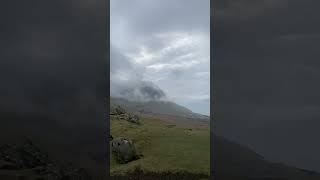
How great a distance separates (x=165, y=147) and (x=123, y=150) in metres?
5.56

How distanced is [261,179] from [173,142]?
17.2 meters

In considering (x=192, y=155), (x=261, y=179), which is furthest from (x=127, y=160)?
(x=261, y=179)

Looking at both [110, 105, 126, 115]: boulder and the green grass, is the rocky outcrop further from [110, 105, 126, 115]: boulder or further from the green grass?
[110, 105, 126, 115]: boulder

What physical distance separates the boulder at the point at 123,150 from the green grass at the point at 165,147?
0.69 metres

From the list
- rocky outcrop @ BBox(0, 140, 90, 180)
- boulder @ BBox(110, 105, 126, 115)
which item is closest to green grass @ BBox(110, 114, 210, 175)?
boulder @ BBox(110, 105, 126, 115)

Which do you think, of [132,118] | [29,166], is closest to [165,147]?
[132,118]

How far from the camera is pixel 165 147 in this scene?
55.1 m

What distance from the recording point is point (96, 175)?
3512 centimetres

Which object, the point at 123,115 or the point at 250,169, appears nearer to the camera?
the point at 250,169

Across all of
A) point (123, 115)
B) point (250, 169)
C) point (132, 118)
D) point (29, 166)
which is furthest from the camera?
point (123, 115)

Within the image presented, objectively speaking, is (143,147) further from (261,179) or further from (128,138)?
(261,179)

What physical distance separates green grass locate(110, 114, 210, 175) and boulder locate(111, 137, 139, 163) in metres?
0.69

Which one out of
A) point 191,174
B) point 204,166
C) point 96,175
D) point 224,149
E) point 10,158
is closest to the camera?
point 10,158

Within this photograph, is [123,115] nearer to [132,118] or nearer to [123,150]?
[132,118]
